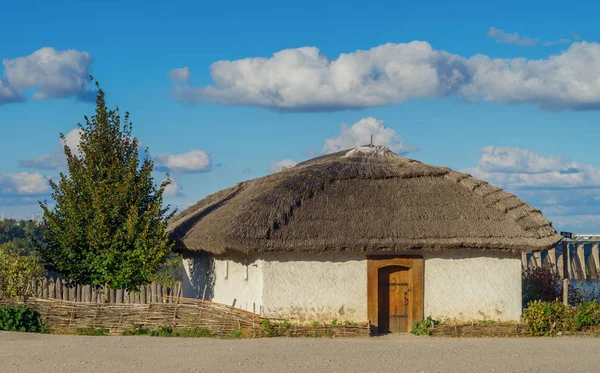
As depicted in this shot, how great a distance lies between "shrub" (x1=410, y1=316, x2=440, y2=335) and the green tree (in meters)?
6.26

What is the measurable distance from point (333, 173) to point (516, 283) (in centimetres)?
510

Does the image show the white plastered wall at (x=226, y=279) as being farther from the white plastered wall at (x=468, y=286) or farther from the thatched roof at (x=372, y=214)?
the white plastered wall at (x=468, y=286)

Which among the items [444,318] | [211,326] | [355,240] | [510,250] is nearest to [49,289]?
[211,326]

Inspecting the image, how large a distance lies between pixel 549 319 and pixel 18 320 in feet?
39.3

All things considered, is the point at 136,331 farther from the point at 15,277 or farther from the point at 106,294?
the point at 15,277

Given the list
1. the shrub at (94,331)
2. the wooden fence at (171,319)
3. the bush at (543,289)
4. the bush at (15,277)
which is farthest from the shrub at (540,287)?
the bush at (15,277)

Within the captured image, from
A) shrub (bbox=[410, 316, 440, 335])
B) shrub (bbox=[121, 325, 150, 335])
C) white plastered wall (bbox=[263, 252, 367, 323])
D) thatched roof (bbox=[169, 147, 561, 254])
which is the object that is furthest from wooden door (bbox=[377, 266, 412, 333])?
shrub (bbox=[121, 325, 150, 335])

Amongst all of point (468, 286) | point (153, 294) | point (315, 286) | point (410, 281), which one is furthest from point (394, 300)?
point (153, 294)

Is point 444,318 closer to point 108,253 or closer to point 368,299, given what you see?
point 368,299

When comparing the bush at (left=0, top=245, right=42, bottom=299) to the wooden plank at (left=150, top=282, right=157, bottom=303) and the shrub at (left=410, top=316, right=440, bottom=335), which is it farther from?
the shrub at (left=410, top=316, right=440, bottom=335)

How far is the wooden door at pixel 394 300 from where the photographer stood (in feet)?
65.5

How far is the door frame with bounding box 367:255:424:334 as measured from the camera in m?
19.5

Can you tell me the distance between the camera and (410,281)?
1992cm

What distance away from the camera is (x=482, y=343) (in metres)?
17.9
